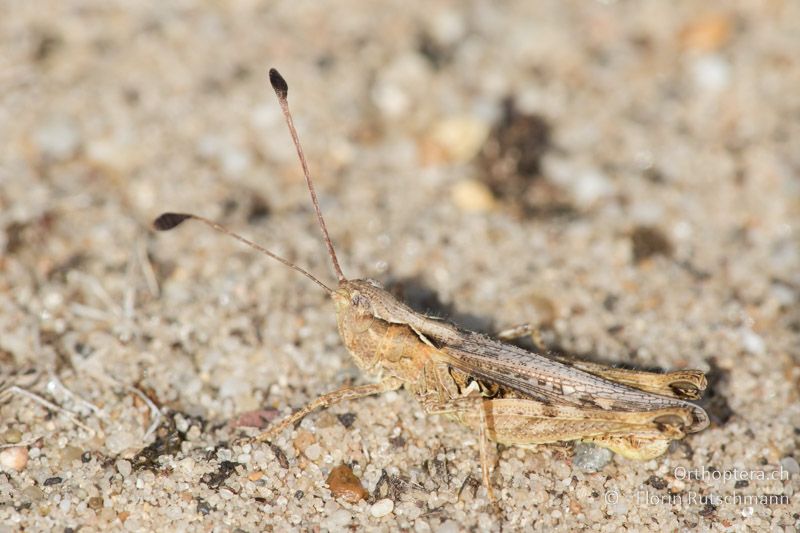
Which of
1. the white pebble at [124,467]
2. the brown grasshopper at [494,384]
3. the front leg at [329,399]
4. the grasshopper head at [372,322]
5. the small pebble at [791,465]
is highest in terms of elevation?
the grasshopper head at [372,322]

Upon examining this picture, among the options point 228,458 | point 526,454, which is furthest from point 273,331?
point 526,454

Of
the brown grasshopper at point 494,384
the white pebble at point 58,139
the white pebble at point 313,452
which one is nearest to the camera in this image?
the brown grasshopper at point 494,384

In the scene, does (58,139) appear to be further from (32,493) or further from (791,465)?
(791,465)

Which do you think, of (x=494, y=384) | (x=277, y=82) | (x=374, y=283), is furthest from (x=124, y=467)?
(x=277, y=82)

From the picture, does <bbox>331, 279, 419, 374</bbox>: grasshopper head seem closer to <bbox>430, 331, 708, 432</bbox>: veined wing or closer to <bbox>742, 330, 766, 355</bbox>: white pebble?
<bbox>430, 331, 708, 432</bbox>: veined wing

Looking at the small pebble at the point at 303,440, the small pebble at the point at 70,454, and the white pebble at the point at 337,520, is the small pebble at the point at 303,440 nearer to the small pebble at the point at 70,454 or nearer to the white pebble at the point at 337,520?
the white pebble at the point at 337,520

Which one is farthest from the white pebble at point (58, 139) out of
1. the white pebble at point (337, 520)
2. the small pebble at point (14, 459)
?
the white pebble at point (337, 520)

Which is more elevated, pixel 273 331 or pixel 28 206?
pixel 28 206

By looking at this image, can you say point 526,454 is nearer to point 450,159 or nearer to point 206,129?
point 450,159
